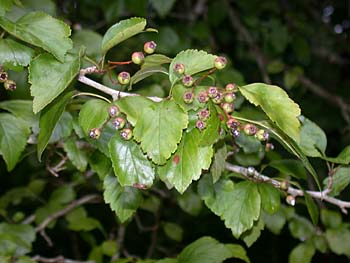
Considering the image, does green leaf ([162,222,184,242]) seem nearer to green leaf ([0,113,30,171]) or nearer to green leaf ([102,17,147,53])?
green leaf ([0,113,30,171])

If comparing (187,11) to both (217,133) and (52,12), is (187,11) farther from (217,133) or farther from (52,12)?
(217,133)

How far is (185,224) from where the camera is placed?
3.18 m

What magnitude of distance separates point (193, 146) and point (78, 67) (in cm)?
26

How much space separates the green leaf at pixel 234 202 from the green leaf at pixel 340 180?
0.21m

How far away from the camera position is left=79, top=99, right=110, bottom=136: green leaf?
1.05 meters

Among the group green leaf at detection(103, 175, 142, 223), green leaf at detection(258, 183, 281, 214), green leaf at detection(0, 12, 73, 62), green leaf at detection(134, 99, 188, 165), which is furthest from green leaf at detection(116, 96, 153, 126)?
green leaf at detection(258, 183, 281, 214)

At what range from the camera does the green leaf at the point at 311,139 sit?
1288 millimetres

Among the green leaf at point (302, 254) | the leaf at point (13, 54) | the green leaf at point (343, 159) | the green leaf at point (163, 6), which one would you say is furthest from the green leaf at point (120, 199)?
the green leaf at point (163, 6)

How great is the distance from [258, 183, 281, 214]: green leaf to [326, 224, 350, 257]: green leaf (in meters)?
0.50

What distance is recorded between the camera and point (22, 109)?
1363mm

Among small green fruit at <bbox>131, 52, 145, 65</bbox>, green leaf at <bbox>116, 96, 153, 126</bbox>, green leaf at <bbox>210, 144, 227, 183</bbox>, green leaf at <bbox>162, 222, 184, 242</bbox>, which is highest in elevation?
small green fruit at <bbox>131, 52, 145, 65</bbox>

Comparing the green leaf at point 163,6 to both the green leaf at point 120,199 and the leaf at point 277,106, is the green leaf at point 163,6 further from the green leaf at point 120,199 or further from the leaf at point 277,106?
the leaf at point 277,106

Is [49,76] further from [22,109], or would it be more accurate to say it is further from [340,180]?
[340,180]

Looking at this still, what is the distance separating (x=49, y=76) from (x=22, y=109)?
0.35m
